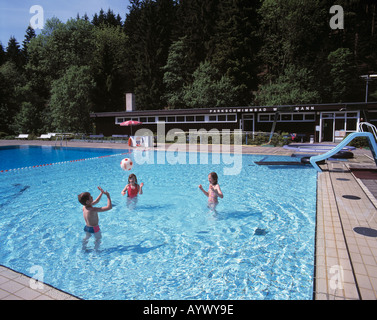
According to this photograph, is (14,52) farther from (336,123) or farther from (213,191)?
(213,191)

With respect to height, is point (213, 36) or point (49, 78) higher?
point (213, 36)

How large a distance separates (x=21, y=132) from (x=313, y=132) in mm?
38100

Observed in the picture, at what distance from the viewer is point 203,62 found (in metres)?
40.6

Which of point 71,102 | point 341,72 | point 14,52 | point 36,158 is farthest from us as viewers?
point 14,52

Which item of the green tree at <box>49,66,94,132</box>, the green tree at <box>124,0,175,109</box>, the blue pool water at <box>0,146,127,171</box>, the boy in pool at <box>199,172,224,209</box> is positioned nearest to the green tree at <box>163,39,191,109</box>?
the green tree at <box>124,0,175,109</box>

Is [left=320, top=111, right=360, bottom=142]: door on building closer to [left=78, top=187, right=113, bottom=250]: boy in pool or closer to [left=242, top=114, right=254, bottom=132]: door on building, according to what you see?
[left=242, top=114, right=254, bottom=132]: door on building

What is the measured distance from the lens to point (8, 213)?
813cm

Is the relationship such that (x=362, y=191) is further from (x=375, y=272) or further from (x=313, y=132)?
(x=313, y=132)

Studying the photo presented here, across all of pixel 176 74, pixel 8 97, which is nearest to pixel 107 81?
pixel 176 74

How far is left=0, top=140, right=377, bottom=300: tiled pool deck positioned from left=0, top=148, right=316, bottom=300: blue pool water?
391 millimetres

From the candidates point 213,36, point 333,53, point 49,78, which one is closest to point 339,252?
point 333,53

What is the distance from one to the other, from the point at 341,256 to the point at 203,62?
3969cm

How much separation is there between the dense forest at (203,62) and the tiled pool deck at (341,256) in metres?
25.7

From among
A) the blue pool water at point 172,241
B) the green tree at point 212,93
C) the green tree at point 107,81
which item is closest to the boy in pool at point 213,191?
the blue pool water at point 172,241
